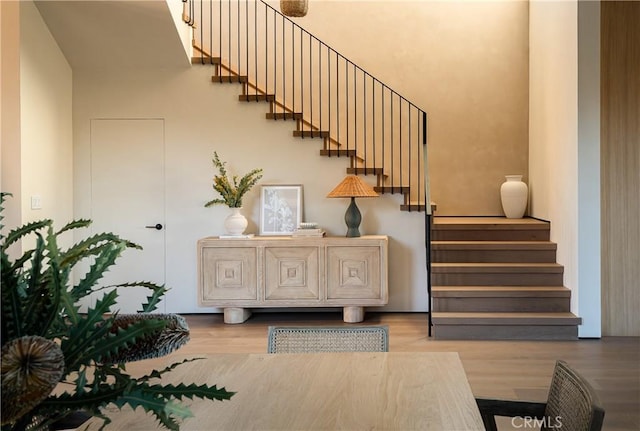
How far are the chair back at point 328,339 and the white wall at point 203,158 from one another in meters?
4.53

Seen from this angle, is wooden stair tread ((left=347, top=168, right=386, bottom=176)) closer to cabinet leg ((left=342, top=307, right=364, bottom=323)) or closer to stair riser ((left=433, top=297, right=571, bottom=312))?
cabinet leg ((left=342, top=307, right=364, bottom=323))

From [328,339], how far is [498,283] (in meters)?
4.15

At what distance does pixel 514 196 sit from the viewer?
7.29 meters

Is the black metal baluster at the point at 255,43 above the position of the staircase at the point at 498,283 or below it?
above

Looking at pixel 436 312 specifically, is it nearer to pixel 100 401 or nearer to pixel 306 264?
pixel 306 264

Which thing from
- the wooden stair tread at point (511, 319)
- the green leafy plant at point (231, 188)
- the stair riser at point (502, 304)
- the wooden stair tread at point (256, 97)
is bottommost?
the wooden stair tread at point (511, 319)

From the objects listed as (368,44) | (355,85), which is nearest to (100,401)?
(355,85)

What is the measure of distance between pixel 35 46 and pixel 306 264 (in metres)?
3.35

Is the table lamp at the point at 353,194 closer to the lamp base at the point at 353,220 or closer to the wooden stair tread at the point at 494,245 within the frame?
the lamp base at the point at 353,220

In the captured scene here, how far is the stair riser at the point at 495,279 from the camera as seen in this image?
6.07 m

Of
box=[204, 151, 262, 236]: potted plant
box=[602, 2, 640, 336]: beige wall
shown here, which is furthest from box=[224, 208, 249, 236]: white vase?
box=[602, 2, 640, 336]: beige wall

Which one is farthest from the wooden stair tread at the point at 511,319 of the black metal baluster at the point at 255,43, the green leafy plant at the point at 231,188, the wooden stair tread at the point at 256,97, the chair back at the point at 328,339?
the black metal baluster at the point at 255,43

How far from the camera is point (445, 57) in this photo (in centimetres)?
778

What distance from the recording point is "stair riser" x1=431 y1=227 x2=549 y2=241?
6.58 m
